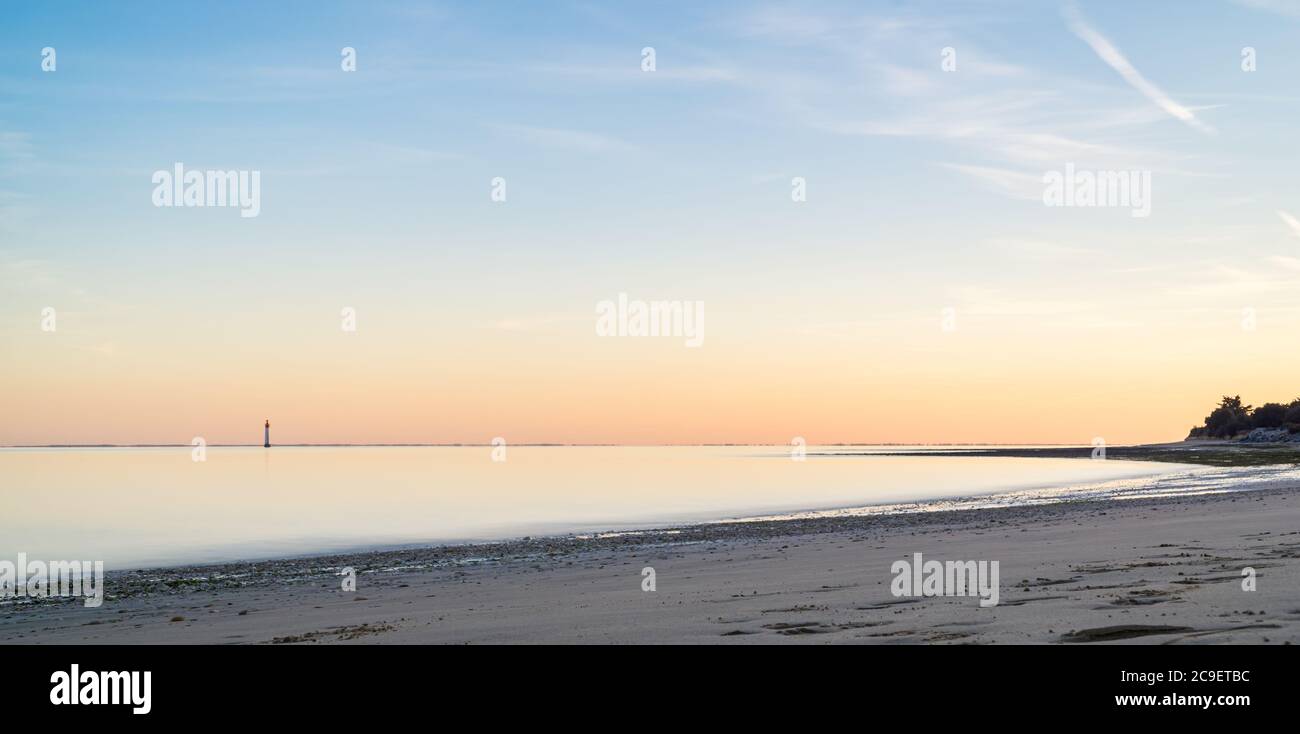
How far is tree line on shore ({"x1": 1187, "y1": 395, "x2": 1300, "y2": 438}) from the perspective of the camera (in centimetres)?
12375

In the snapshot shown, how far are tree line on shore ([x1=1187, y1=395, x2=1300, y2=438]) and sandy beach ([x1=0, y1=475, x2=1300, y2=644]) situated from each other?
4584 inches

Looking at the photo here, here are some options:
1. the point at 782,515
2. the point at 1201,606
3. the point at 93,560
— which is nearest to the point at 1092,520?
Result: the point at 782,515

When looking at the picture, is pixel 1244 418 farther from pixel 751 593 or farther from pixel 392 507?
pixel 751 593

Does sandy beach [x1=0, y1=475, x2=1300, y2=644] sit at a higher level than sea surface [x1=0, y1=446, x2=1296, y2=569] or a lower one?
higher

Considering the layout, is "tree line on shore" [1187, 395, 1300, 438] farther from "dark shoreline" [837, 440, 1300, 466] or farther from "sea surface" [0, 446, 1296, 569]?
"sea surface" [0, 446, 1296, 569]

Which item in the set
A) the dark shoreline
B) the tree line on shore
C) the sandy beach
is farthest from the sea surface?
the tree line on shore

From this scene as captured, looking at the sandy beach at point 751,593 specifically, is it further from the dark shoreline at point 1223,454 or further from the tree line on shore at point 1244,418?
the tree line on shore at point 1244,418

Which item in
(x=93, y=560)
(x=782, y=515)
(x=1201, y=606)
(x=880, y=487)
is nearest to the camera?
(x=1201, y=606)

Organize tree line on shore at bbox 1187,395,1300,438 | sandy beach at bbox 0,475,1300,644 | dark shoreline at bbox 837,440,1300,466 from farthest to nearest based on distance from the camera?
tree line on shore at bbox 1187,395,1300,438
dark shoreline at bbox 837,440,1300,466
sandy beach at bbox 0,475,1300,644

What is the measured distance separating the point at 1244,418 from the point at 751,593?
156 meters

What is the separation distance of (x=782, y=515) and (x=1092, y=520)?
12.5m

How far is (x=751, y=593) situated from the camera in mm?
14406
